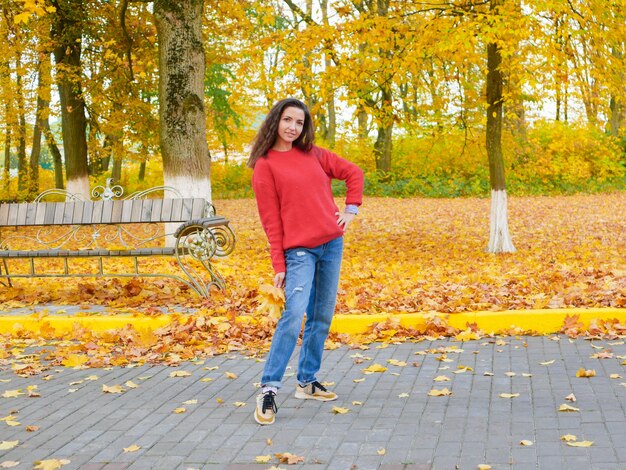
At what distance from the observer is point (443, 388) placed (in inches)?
220

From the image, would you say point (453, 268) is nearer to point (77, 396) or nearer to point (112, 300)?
point (112, 300)

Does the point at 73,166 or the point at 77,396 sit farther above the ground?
the point at 73,166

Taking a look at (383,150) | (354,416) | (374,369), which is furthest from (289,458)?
(383,150)

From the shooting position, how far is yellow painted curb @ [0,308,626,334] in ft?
23.8

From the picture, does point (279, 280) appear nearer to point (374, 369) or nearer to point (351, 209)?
point (351, 209)

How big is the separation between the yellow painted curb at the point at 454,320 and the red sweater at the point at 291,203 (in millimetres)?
2592

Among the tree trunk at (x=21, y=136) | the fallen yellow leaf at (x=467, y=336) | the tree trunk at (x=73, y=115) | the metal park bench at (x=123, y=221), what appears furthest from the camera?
the tree trunk at (x=21, y=136)

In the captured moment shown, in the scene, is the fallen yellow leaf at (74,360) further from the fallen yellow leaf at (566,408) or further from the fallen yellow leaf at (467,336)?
the fallen yellow leaf at (566,408)

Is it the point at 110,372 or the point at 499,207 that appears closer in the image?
the point at 110,372

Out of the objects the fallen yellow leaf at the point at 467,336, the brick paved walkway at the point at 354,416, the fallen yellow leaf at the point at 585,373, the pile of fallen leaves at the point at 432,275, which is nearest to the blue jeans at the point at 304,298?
the brick paved walkway at the point at 354,416

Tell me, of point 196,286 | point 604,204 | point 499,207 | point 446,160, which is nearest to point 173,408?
point 196,286

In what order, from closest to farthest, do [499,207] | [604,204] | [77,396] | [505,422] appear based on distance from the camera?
1. [505,422]
2. [77,396]
3. [499,207]
4. [604,204]

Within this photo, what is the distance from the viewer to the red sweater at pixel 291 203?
4.93m

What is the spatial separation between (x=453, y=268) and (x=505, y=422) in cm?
663
